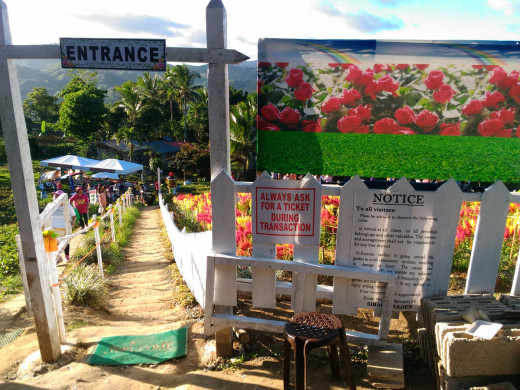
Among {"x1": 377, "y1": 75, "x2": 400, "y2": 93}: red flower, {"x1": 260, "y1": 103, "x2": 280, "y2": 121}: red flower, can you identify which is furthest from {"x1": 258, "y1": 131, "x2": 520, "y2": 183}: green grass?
{"x1": 377, "y1": 75, "x2": 400, "y2": 93}: red flower

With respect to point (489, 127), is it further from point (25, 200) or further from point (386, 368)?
point (25, 200)

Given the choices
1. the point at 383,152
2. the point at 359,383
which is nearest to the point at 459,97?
the point at 383,152

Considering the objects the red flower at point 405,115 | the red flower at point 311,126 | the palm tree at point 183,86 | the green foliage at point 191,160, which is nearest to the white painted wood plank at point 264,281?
the red flower at point 311,126

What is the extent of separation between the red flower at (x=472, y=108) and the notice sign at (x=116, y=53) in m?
2.56

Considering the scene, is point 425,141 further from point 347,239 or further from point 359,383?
point 359,383

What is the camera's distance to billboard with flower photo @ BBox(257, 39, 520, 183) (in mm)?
3068

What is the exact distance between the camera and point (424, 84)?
3113mm

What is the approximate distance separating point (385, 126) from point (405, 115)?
183 millimetres

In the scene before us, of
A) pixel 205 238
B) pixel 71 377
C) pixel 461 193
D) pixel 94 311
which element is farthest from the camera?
pixel 94 311

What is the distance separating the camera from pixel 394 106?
318 centimetres

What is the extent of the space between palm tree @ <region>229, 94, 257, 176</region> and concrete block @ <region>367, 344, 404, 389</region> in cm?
1457

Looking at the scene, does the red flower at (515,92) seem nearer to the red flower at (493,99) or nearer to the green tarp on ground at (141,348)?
the red flower at (493,99)

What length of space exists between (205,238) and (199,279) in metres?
0.56

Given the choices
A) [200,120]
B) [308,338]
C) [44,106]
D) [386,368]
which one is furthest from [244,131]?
[44,106]
